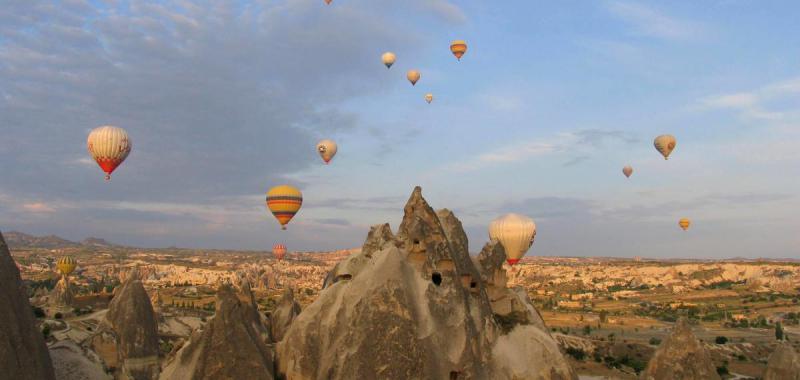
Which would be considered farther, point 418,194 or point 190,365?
point 418,194

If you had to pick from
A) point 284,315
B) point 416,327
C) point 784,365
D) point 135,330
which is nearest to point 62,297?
point 135,330

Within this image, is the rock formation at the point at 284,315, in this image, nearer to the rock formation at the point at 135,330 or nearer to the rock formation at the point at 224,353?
the rock formation at the point at 135,330

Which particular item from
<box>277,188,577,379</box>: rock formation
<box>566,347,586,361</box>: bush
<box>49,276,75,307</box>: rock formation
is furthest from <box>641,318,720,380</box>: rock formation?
<box>49,276,75,307</box>: rock formation

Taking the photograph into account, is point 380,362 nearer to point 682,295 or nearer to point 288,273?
point 682,295

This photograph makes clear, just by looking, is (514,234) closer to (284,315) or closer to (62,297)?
(284,315)

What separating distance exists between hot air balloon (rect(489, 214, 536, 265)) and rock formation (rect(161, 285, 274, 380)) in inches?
1098

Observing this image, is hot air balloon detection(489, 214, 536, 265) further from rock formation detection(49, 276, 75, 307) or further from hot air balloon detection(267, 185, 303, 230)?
rock formation detection(49, 276, 75, 307)

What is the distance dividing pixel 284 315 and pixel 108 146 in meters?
17.5

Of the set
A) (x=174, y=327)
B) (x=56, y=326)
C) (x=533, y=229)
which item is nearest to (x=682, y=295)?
(x=533, y=229)

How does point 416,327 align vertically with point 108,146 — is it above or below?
below

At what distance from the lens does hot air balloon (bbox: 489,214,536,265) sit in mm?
41750

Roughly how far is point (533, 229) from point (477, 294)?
2621 cm

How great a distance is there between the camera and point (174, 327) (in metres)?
51.2

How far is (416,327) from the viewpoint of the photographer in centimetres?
1462
